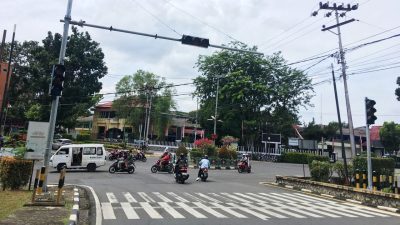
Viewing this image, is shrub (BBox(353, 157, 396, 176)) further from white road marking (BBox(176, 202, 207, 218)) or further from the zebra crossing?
white road marking (BBox(176, 202, 207, 218))

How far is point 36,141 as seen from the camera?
1619 cm

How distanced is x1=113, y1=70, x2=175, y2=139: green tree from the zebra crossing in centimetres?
5334

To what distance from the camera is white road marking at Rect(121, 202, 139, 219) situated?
427 inches

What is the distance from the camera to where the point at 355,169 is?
2333 cm

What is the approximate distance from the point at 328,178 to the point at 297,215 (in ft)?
37.0

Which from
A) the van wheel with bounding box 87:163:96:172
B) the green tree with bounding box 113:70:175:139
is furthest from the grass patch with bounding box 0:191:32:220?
the green tree with bounding box 113:70:175:139

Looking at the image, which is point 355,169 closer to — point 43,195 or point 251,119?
point 43,195

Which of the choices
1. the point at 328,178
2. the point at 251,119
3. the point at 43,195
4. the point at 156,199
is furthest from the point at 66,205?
the point at 251,119

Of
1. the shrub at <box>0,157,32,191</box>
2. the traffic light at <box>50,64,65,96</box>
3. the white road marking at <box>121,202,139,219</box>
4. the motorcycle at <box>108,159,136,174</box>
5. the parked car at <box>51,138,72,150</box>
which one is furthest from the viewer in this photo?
the parked car at <box>51,138,72,150</box>

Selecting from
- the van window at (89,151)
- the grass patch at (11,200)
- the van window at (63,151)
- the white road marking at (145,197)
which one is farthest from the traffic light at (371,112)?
the van window at (63,151)

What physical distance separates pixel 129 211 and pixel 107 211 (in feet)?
2.03

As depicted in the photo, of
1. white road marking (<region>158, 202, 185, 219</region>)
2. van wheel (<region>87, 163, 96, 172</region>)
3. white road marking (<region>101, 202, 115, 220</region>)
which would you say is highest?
van wheel (<region>87, 163, 96, 172</region>)

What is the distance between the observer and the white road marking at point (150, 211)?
35.9 feet

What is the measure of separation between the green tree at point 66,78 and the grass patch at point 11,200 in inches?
1509
